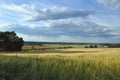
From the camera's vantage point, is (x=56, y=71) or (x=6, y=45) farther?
(x=6, y=45)

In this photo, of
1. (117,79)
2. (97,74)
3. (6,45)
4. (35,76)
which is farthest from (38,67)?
(6,45)

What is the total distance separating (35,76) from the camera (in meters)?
7.54

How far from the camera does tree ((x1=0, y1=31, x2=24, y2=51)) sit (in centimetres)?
7781

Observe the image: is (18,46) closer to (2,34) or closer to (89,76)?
(2,34)

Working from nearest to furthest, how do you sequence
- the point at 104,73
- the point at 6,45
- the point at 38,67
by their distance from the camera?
the point at 104,73
the point at 38,67
the point at 6,45

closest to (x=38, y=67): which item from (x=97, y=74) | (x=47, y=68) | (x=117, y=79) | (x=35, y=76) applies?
(x=47, y=68)

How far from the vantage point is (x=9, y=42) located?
7800 cm

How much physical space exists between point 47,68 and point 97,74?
4.71ft

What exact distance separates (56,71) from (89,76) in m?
0.99

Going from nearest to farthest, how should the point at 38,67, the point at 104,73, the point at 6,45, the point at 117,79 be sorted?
the point at 117,79, the point at 104,73, the point at 38,67, the point at 6,45

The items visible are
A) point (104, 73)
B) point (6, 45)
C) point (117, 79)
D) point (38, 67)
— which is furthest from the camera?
point (6, 45)

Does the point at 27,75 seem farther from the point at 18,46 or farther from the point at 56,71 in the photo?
the point at 18,46

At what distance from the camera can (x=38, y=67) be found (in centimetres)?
871

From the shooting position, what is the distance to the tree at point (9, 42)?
77812mm
